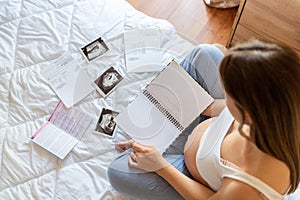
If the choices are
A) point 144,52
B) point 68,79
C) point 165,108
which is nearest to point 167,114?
point 165,108

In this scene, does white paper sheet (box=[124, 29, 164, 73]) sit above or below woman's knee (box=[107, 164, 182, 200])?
above

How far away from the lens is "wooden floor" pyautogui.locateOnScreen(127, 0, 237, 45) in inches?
73.8

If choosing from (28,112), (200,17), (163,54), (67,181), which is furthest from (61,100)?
(200,17)

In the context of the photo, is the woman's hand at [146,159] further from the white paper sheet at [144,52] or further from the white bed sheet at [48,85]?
the white paper sheet at [144,52]

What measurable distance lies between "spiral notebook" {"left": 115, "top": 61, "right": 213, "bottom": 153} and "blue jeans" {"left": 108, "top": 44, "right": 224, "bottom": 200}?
3cm

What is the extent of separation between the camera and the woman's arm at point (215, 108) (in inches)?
46.8

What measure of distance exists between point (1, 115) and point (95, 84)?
13.3 inches

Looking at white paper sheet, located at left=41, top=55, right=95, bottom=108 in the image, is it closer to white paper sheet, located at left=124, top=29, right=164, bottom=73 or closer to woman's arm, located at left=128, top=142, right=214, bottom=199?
white paper sheet, located at left=124, top=29, right=164, bottom=73

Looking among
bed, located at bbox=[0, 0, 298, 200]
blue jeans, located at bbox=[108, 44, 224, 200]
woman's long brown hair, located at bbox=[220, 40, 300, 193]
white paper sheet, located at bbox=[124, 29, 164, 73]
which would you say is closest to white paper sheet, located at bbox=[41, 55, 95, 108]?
bed, located at bbox=[0, 0, 298, 200]

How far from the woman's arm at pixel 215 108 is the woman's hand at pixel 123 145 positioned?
257 millimetres

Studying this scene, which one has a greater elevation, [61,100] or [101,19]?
[101,19]

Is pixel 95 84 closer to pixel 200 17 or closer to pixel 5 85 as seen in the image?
pixel 5 85

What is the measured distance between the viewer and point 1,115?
51.5 inches

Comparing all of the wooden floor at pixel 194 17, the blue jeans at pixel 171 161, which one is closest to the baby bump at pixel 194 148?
the blue jeans at pixel 171 161
